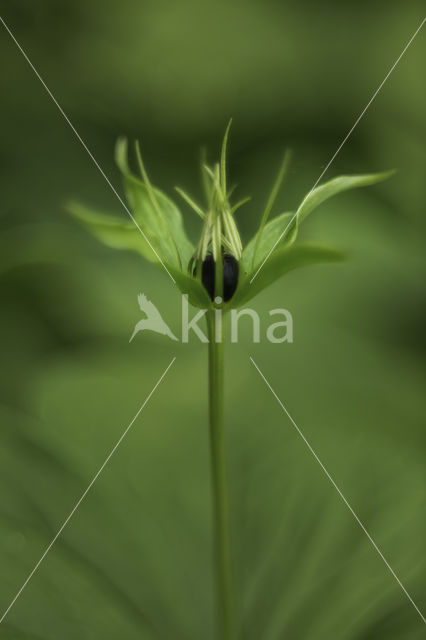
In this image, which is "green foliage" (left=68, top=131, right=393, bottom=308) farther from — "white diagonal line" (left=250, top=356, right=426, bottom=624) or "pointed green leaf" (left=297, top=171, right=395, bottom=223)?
"white diagonal line" (left=250, top=356, right=426, bottom=624)

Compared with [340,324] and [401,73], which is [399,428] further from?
[401,73]

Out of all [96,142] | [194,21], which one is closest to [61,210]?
[96,142]

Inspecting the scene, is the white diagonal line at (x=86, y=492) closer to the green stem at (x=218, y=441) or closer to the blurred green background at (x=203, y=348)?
the blurred green background at (x=203, y=348)

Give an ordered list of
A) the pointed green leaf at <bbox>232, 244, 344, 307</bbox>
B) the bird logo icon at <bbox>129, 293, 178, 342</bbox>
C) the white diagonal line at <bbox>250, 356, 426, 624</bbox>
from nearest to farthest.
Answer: the pointed green leaf at <bbox>232, 244, 344, 307</bbox>, the white diagonal line at <bbox>250, 356, 426, 624</bbox>, the bird logo icon at <bbox>129, 293, 178, 342</bbox>

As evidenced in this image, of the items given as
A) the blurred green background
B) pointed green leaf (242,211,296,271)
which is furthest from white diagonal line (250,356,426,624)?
pointed green leaf (242,211,296,271)

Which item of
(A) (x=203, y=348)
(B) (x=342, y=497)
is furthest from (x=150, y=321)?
(B) (x=342, y=497)

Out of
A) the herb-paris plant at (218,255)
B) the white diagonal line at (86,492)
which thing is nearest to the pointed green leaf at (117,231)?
the herb-paris plant at (218,255)

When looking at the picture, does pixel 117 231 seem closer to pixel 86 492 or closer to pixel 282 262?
pixel 282 262
